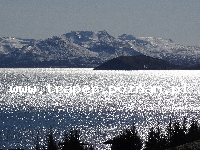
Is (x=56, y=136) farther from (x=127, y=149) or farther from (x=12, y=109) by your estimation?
(x=12, y=109)

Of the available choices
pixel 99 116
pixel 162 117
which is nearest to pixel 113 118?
pixel 99 116

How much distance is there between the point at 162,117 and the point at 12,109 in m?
61.0

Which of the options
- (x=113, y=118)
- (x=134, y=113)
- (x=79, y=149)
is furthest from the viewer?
(x=134, y=113)

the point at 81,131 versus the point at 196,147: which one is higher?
the point at 196,147

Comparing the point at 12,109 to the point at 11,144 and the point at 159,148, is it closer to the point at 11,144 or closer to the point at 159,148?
the point at 11,144

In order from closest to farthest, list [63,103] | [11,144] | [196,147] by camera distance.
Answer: [196,147]
[11,144]
[63,103]

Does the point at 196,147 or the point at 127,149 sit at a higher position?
the point at 196,147

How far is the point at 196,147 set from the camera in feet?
119

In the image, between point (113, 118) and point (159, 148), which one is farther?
point (113, 118)

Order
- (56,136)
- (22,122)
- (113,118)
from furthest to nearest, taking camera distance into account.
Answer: (113,118) → (22,122) → (56,136)

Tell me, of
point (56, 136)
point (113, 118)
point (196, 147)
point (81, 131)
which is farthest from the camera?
point (113, 118)

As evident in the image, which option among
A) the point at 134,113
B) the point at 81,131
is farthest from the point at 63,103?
the point at 81,131

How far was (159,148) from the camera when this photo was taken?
72.8 meters

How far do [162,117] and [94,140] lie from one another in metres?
53.6
